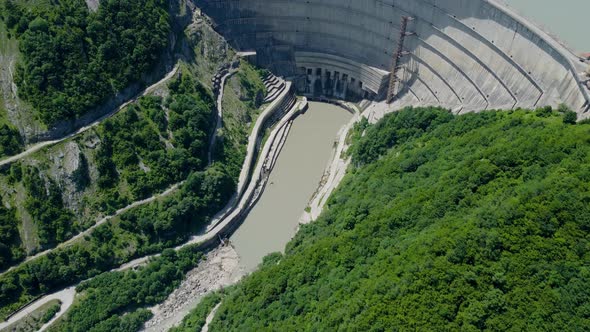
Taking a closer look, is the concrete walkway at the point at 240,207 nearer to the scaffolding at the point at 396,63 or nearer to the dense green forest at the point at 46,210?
the dense green forest at the point at 46,210

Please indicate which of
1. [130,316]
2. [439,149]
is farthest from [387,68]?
[130,316]

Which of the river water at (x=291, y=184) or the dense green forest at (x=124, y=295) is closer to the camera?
the dense green forest at (x=124, y=295)

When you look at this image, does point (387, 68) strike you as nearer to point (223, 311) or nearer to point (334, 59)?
point (334, 59)

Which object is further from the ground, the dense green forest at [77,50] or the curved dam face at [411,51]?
the curved dam face at [411,51]

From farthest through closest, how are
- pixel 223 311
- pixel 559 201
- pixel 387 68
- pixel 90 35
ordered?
pixel 387 68
pixel 90 35
pixel 223 311
pixel 559 201

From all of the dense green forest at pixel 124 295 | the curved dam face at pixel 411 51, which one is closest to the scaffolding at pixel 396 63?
the curved dam face at pixel 411 51

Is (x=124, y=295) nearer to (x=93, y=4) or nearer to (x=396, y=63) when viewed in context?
(x=93, y=4)
